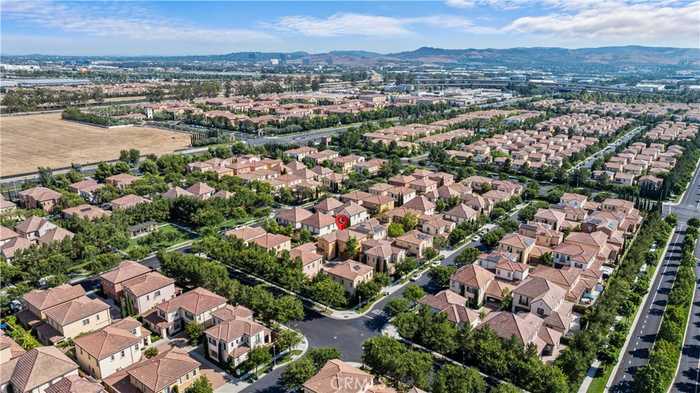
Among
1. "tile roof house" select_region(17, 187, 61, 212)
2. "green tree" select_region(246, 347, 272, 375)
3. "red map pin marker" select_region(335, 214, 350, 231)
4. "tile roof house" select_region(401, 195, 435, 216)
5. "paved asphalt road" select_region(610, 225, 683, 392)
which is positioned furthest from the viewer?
"tile roof house" select_region(17, 187, 61, 212)

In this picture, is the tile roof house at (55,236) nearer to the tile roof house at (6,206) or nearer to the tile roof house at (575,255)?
the tile roof house at (6,206)

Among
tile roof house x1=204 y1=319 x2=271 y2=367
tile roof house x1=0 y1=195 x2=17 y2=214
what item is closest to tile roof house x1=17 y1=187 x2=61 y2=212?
tile roof house x1=0 y1=195 x2=17 y2=214

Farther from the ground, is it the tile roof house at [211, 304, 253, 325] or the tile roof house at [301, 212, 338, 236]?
the tile roof house at [301, 212, 338, 236]

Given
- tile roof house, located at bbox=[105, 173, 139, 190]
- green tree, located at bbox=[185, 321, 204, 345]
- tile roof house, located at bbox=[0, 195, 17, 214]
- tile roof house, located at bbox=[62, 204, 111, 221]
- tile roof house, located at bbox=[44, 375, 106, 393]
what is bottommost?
green tree, located at bbox=[185, 321, 204, 345]

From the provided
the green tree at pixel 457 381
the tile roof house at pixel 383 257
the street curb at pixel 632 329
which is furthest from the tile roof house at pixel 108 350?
the street curb at pixel 632 329

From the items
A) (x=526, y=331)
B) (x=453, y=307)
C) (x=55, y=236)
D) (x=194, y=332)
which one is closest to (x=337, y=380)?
(x=194, y=332)

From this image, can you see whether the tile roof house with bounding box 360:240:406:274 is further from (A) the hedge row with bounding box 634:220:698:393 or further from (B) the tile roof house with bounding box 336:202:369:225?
(A) the hedge row with bounding box 634:220:698:393

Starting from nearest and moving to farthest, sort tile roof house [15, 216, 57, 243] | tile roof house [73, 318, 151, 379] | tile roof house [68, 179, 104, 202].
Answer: tile roof house [73, 318, 151, 379]
tile roof house [15, 216, 57, 243]
tile roof house [68, 179, 104, 202]
